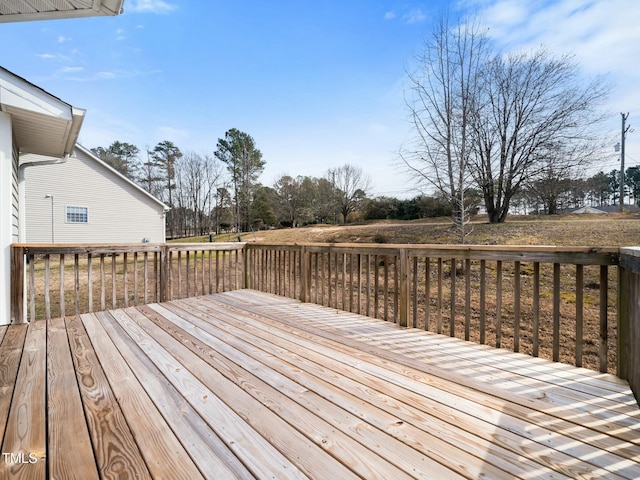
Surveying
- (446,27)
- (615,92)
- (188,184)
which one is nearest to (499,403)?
(446,27)

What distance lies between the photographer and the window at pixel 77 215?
41.1 feet

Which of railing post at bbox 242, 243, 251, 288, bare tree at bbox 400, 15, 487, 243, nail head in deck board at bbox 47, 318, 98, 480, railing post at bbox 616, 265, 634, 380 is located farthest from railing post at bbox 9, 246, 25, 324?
bare tree at bbox 400, 15, 487, 243

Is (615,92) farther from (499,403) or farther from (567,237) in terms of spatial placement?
(499,403)

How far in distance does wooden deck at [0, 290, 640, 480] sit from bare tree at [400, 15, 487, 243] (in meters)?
5.58

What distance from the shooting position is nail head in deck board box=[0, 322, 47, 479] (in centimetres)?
110

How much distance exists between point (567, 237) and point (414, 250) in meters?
7.04

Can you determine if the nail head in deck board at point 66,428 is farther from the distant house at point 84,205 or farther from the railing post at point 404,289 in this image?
the distant house at point 84,205

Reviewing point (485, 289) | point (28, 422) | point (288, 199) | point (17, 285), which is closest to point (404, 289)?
point (485, 289)

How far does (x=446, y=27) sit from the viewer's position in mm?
6977

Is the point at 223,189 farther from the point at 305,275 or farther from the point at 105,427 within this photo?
the point at 105,427

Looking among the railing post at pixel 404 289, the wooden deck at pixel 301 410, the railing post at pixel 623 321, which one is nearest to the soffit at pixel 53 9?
the wooden deck at pixel 301 410

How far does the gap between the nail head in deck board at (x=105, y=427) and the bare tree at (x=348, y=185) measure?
79.4ft

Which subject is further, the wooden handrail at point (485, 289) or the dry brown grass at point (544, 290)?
the dry brown grass at point (544, 290)

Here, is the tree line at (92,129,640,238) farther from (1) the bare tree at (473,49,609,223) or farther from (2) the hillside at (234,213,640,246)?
(1) the bare tree at (473,49,609,223)
